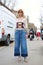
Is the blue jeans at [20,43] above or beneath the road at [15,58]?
above

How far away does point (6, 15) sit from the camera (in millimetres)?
20297

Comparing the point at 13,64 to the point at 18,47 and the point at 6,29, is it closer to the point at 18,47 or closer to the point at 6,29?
the point at 18,47

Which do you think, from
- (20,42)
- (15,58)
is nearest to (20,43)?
(20,42)

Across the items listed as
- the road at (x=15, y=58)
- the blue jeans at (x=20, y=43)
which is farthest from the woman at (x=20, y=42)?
the road at (x=15, y=58)

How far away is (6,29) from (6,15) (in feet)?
3.31

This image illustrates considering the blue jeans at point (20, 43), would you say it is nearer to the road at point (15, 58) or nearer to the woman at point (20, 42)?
the woman at point (20, 42)

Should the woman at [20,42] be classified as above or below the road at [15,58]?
above

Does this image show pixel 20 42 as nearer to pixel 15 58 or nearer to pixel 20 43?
pixel 20 43

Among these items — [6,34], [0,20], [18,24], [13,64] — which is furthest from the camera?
[6,34]

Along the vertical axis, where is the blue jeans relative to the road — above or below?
above

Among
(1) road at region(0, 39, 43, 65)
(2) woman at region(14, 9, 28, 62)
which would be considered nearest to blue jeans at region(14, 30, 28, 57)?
(2) woman at region(14, 9, 28, 62)

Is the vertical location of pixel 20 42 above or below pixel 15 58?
above

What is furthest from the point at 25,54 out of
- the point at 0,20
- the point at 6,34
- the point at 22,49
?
the point at 6,34

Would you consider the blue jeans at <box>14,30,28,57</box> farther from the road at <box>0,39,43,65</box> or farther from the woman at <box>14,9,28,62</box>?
the road at <box>0,39,43,65</box>
